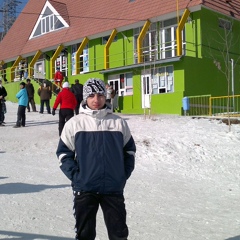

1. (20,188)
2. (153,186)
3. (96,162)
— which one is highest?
(96,162)

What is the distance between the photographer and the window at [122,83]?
957 inches

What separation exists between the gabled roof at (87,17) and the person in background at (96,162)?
1889 centimetres

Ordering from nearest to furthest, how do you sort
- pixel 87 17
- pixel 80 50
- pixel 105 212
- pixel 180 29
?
pixel 105 212
pixel 180 29
pixel 80 50
pixel 87 17

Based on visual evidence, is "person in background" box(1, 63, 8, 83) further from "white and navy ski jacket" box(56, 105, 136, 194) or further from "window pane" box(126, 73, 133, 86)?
"white and navy ski jacket" box(56, 105, 136, 194)

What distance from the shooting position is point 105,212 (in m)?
3.80

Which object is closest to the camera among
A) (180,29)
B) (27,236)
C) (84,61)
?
(27,236)

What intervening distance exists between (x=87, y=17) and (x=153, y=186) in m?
22.1

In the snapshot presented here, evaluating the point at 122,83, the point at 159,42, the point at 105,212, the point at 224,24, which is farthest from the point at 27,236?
the point at 224,24

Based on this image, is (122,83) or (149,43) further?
(122,83)

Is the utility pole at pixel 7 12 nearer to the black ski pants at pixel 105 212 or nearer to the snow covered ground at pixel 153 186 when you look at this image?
the snow covered ground at pixel 153 186

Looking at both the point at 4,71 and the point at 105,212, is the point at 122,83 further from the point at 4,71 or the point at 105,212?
the point at 105,212

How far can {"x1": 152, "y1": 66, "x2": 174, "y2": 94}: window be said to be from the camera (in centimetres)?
2211

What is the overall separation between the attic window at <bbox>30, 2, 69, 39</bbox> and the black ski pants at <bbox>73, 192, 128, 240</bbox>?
87.3 ft

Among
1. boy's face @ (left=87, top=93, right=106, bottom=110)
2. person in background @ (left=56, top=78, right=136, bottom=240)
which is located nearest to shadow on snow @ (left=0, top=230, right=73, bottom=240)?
person in background @ (left=56, top=78, right=136, bottom=240)
